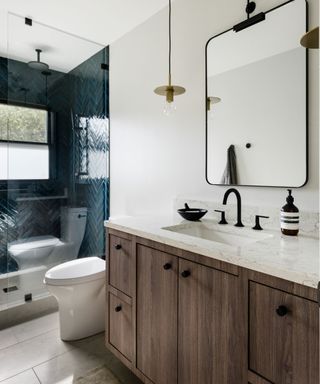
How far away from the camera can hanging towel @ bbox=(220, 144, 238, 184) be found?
1.65 m

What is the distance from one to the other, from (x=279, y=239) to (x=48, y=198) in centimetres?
241

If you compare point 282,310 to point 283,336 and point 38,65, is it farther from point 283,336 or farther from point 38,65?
point 38,65

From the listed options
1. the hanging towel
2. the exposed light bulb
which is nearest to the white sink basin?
the hanging towel

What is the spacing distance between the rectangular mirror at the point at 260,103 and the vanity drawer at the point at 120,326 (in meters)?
0.94

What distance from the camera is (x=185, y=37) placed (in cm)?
194

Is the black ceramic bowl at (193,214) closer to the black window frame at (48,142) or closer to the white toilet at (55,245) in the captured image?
the white toilet at (55,245)

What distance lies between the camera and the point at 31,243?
8.91 feet

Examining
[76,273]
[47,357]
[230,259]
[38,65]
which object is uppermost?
[38,65]

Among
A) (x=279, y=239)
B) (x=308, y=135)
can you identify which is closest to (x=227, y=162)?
(x=308, y=135)

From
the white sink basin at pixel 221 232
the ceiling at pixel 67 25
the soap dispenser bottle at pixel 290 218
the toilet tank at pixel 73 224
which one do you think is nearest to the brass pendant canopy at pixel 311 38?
Answer: the soap dispenser bottle at pixel 290 218

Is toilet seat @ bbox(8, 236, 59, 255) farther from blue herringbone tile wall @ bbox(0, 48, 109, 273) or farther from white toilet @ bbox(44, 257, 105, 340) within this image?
white toilet @ bbox(44, 257, 105, 340)

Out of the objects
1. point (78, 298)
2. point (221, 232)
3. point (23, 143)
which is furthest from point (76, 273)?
point (23, 143)

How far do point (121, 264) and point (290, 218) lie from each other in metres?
0.94

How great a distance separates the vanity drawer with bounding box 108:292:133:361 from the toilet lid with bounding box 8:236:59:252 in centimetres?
137
